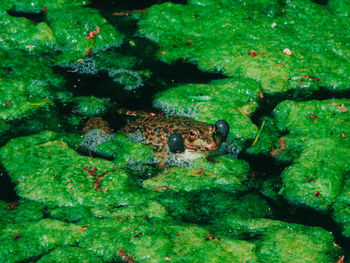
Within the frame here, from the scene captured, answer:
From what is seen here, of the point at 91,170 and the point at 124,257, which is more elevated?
the point at 91,170

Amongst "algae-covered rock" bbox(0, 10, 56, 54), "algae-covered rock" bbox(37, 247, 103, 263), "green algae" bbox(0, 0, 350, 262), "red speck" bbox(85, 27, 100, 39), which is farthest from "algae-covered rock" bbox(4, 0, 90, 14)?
"algae-covered rock" bbox(37, 247, 103, 263)

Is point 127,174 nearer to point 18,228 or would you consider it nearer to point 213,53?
point 18,228

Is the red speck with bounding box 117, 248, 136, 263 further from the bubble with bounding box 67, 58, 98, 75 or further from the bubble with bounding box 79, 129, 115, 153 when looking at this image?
the bubble with bounding box 67, 58, 98, 75

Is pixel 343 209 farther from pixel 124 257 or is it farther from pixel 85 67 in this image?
pixel 85 67

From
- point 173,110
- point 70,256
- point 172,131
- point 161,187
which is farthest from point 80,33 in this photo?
point 70,256

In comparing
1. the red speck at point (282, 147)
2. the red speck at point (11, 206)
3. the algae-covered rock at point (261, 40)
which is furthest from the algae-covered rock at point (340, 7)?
the red speck at point (11, 206)

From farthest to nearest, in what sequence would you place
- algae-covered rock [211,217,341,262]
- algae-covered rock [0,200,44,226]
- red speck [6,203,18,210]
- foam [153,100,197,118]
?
foam [153,100,197,118] < red speck [6,203,18,210] < algae-covered rock [0,200,44,226] < algae-covered rock [211,217,341,262]

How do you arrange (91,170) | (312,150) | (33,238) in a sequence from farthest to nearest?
(312,150)
(91,170)
(33,238)

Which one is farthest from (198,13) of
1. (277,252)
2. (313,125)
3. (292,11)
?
(277,252)
